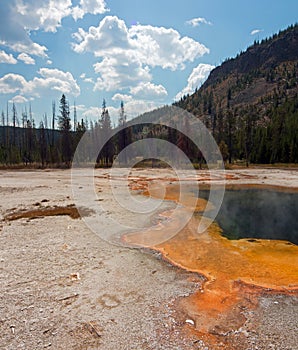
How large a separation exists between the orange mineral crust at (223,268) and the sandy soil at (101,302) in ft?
0.95

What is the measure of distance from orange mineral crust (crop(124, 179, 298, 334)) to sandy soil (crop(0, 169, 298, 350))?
0.95ft

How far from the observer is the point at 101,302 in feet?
21.2

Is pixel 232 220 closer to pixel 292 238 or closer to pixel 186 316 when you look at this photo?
pixel 292 238

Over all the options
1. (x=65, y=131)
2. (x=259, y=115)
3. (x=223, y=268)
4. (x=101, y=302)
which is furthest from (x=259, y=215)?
(x=259, y=115)

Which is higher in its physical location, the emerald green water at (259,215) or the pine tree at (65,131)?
the pine tree at (65,131)

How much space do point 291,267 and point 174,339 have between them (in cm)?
585

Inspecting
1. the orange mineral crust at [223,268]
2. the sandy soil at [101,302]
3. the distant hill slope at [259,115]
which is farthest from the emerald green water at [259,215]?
the distant hill slope at [259,115]

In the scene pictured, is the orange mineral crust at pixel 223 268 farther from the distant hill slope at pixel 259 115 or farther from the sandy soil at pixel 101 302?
the distant hill slope at pixel 259 115

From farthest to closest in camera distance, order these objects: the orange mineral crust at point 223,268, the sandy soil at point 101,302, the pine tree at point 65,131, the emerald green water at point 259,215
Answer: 1. the pine tree at point 65,131
2. the emerald green water at point 259,215
3. the orange mineral crust at point 223,268
4. the sandy soil at point 101,302

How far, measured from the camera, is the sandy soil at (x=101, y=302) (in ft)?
16.9

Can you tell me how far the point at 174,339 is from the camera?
5.17m

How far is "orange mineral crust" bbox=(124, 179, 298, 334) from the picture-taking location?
614 cm

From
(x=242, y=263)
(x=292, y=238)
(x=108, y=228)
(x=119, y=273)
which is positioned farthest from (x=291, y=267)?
(x=108, y=228)

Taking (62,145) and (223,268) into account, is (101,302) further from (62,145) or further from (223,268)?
(62,145)
